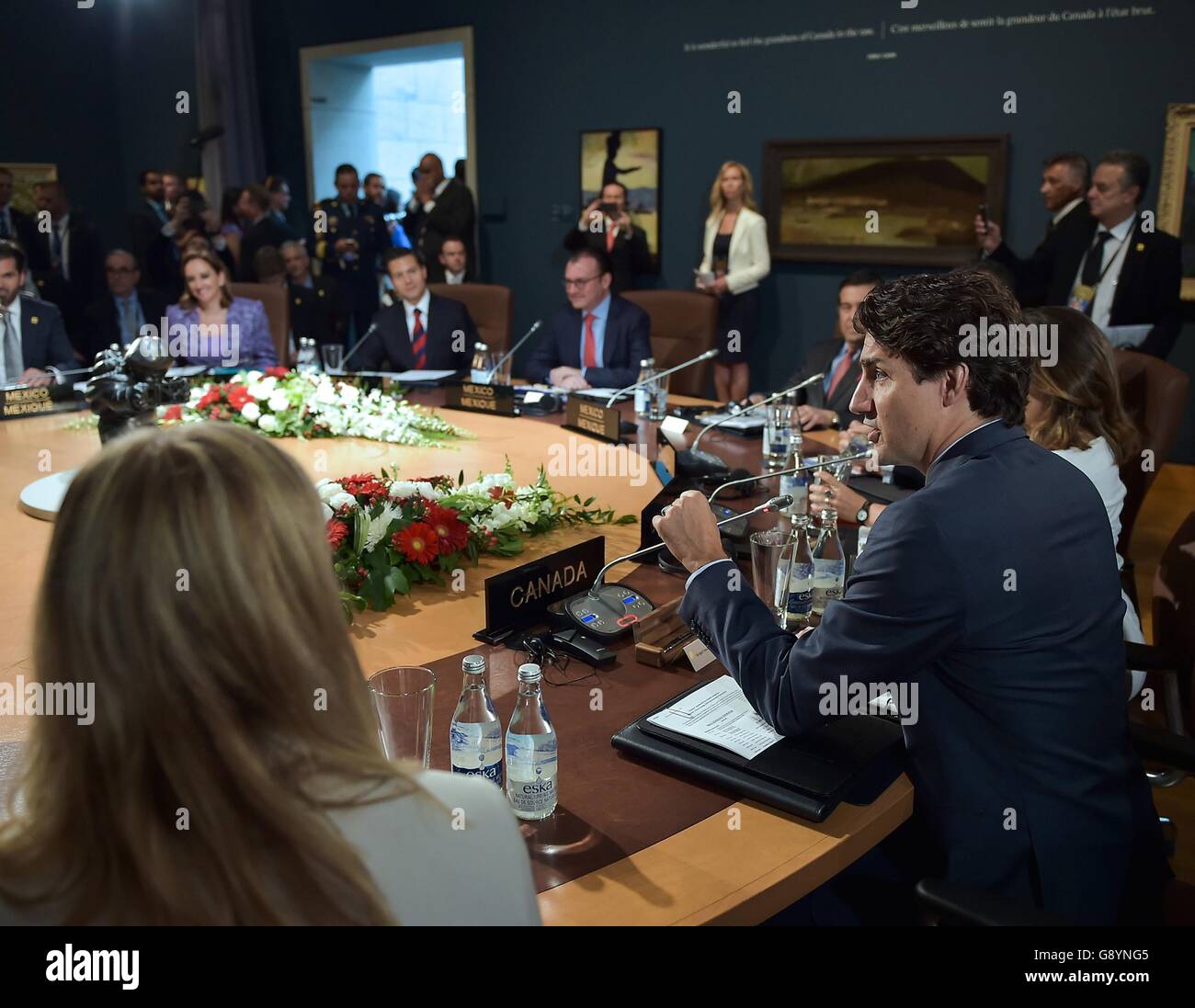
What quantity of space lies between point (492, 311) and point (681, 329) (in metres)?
0.94

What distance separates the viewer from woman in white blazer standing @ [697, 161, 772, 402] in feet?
20.0

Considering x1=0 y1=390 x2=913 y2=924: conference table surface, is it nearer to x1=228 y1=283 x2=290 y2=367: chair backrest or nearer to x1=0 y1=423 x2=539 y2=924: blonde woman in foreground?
x1=0 y1=423 x2=539 y2=924: blonde woman in foreground

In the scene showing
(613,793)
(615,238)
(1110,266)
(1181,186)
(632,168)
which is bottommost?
(613,793)

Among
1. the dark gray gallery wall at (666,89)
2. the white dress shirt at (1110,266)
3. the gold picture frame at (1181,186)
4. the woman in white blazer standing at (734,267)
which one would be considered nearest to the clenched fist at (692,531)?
the white dress shirt at (1110,266)

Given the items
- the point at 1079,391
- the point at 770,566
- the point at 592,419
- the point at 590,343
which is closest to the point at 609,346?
the point at 590,343

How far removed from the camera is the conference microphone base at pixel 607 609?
183 centimetres

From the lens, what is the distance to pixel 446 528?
2.15 meters

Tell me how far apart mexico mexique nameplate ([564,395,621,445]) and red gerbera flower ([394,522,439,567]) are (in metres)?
1.16

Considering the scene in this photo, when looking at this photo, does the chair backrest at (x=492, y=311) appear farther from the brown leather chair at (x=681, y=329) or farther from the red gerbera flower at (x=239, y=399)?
the red gerbera flower at (x=239, y=399)

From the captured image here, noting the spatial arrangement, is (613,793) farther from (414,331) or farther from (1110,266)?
(1110,266)

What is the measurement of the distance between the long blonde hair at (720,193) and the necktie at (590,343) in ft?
6.84

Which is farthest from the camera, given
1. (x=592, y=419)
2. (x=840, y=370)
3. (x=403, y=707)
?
(x=840, y=370)
